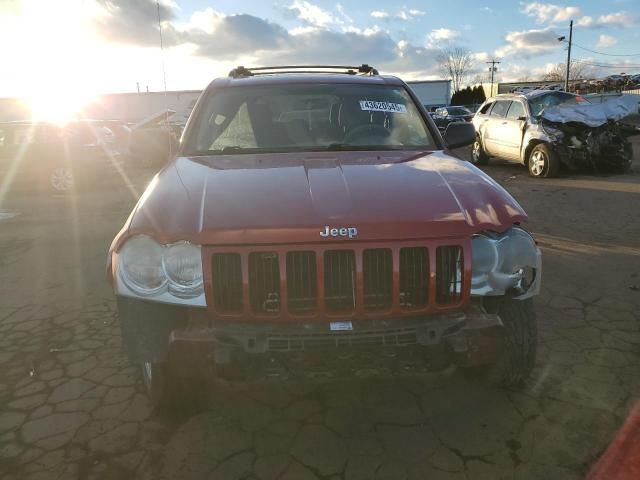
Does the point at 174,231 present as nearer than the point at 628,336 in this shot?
Yes

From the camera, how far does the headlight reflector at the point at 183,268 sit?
2.18 m

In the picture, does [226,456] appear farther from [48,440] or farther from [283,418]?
[48,440]

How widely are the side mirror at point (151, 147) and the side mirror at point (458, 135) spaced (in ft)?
6.77

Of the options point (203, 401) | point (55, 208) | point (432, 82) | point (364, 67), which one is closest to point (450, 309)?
point (203, 401)

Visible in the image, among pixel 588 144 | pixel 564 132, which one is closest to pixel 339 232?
pixel 564 132

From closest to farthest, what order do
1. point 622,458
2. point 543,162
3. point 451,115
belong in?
point 622,458, point 543,162, point 451,115

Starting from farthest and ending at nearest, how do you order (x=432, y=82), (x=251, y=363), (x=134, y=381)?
1. (x=432, y=82)
2. (x=134, y=381)
3. (x=251, y=363)

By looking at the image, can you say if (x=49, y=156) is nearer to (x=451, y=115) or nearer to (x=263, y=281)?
(x=263, y=281)

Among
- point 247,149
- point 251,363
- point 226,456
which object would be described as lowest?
point 226,456

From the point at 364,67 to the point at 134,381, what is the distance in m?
3.17

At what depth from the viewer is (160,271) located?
7.30ft

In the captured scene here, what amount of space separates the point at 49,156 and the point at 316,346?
35.0 ft

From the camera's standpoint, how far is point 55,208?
9.33 m

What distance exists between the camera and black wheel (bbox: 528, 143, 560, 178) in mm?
10453
